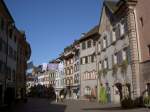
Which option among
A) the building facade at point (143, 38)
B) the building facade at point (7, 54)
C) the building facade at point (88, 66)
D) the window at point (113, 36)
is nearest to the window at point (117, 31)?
the window at point (113, 36)

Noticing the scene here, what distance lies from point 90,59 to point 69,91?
70.9 feet

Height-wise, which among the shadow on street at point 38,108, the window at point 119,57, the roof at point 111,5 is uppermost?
the roof at point 111,5

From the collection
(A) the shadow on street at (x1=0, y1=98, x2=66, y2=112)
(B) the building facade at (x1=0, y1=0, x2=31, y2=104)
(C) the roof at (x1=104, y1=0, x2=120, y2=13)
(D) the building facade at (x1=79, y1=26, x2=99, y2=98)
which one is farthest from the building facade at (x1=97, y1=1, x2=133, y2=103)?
(B) the building facade at (x1=0, y1=0, x2=31, y2=104)

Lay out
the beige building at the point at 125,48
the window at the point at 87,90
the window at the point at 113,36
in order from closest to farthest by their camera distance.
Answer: the beige building at the point at 125,48
the window at the point at 113,36
the window at the point at 87,90

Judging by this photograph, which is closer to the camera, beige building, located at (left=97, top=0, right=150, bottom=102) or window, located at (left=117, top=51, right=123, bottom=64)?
beige building, located at (left=97, top=0, right=150, bottom=102)

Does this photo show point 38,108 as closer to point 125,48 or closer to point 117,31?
point 125,48

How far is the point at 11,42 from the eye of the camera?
174 ft

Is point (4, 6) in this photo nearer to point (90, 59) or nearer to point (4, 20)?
point (4, 20)

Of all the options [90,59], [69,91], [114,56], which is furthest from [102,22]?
[69,91]

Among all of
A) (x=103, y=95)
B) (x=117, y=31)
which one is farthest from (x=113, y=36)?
(x=103, y=95)

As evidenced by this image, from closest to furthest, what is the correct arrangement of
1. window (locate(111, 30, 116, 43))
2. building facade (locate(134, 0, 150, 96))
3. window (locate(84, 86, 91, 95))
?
building facade (locate(134, 0, 150, 96)) → window (locate(111, 30, 116, 43)) → window (locate(84, 86, 91, 95))

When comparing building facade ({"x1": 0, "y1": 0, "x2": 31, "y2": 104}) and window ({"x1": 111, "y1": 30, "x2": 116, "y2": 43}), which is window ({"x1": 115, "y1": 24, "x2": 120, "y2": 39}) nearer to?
window ({"x1": 111, "y1": 30, "x2": 116, "y2": 43})

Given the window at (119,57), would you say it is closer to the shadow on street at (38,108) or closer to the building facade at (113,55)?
the building facade at (113,55)

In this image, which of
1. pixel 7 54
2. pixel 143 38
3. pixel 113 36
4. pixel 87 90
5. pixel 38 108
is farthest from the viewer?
pixel 87 90
